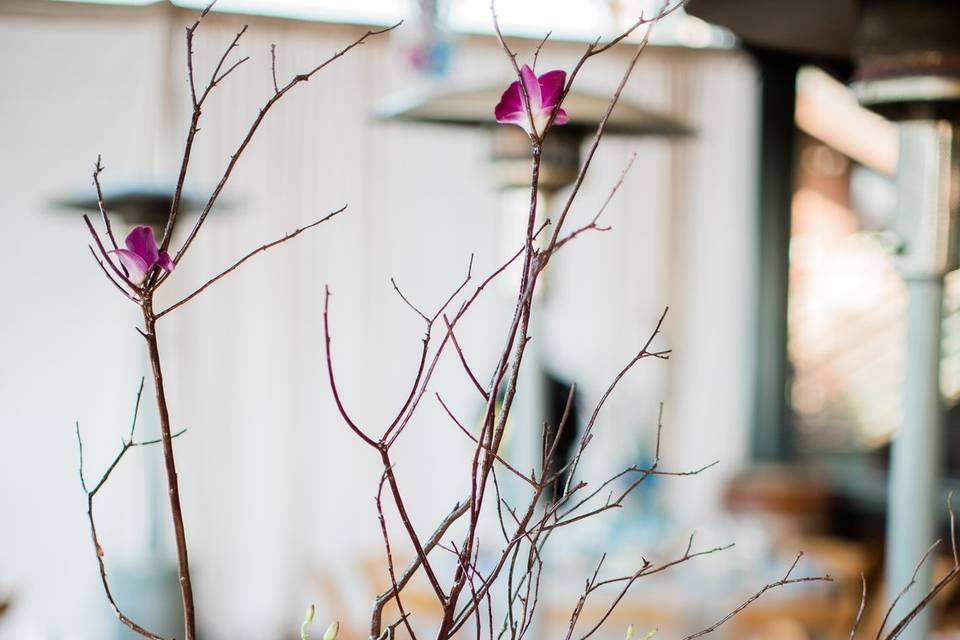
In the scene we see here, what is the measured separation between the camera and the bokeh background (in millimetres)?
4242

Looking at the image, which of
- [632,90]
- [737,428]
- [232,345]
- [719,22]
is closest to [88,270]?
[232,345]

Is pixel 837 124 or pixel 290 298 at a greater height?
pixel 837 124

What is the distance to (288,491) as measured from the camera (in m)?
4.56

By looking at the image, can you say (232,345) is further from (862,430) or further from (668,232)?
(862,430)

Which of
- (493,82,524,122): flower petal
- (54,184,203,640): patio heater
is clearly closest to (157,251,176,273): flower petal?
(493,82,524,122): flower petal

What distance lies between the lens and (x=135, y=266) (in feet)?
1.40

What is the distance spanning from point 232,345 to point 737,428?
244 cm

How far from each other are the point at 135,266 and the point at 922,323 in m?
0.76

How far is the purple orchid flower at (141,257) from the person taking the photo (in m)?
0.42

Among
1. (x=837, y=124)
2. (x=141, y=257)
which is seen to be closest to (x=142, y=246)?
(x=141, y=257)

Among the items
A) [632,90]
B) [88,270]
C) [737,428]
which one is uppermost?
[632,90]

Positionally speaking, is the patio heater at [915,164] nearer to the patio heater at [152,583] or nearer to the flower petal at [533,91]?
the flower petal at [533,91]

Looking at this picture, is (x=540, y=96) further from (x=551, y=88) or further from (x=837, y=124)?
(x=837, y=124)

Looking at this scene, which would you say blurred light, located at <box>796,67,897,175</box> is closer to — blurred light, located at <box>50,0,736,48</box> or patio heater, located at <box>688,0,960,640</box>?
blurred light, located at <box>50,0,736,48</box>
